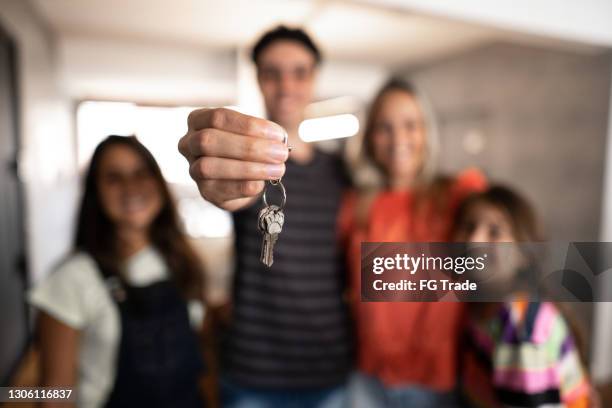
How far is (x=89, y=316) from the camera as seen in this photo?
0.74 meters

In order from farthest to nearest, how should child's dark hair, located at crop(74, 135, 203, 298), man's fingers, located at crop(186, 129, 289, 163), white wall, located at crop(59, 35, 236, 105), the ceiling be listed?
white wall, located at crop(59, 35, 236, 105) < the ceiling < child's dark hair, located at crop(74, 135, 203, 298) < man's fingers, located at crop(186, 129, 289, 163)

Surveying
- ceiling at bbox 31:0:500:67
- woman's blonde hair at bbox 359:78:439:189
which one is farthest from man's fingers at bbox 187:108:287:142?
ceiling at bbox 31:0:500:67

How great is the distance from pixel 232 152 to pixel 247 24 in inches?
101

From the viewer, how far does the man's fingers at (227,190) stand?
36 centimetres

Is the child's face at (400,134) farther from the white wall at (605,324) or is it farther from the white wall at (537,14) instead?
the white wall at (605,324)

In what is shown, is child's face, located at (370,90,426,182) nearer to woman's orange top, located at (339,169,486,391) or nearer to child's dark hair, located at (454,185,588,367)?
woman's orange top, located at (339,169,486,391)

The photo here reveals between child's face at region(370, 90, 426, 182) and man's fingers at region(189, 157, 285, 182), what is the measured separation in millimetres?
621

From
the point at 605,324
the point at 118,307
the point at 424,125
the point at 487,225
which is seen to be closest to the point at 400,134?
the point at 424,125

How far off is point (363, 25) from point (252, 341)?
2479mm

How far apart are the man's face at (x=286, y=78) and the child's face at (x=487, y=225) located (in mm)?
465

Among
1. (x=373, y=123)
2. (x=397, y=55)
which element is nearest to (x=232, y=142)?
(x=373, y=123)

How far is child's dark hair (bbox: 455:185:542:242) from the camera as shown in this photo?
777mm

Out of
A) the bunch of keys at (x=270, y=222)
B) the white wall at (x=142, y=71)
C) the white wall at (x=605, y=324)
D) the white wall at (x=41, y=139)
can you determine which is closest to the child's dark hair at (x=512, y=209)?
the bunch of keys at (x=270, y=222)

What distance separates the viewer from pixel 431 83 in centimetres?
376
